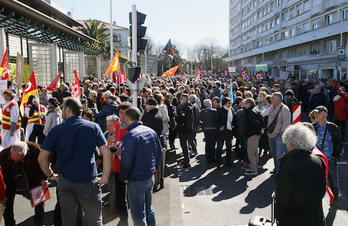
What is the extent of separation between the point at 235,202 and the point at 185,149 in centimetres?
256

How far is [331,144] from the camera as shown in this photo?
6.02 meters

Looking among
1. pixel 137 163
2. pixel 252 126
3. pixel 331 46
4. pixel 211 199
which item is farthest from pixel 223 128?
pixel 331 46

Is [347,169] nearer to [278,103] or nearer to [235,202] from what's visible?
[278,103]

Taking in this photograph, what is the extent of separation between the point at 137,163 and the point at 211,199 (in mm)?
2705

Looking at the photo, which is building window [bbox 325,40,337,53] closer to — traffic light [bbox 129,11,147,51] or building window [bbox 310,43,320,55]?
building window [bbox 310,43,320,55]

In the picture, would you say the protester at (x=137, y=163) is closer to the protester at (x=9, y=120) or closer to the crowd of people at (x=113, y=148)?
the crowd of people at (x=113, y=148)

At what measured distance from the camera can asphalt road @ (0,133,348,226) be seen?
549 cm

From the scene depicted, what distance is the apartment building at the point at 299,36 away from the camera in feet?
114

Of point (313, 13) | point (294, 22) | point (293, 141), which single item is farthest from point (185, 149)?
point (294, 22)

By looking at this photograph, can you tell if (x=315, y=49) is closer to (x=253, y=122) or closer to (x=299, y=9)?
(x=299, y=9)

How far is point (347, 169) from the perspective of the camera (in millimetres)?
8086

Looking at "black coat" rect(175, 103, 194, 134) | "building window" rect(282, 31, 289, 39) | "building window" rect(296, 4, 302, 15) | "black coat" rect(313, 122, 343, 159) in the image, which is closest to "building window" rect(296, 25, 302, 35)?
"building window" rect(296, 4, 302, 15)

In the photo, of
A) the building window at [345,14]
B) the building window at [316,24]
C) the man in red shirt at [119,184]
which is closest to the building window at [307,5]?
the building window at [316,24]

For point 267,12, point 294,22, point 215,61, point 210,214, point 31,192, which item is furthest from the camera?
point 215,61
